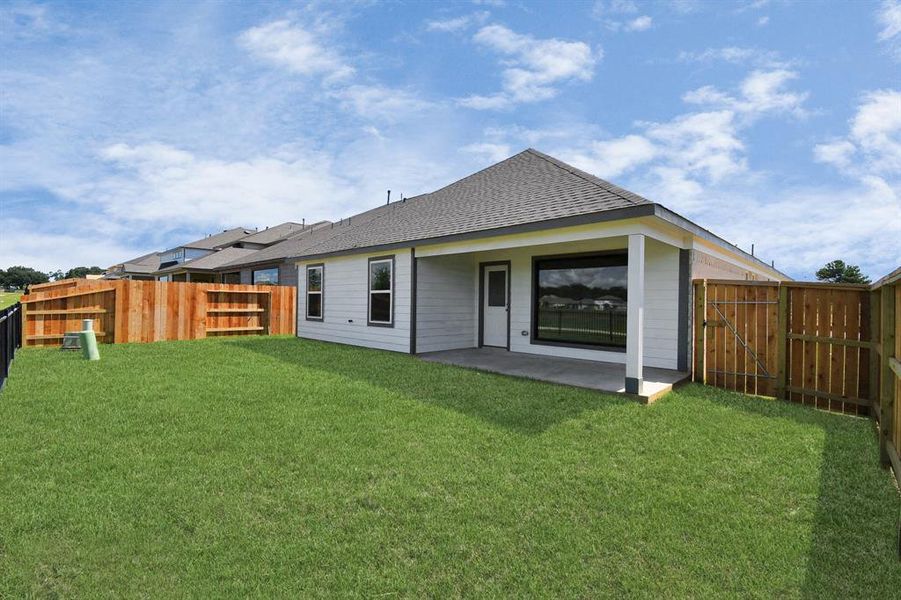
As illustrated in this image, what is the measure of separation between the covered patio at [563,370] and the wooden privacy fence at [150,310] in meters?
7.37

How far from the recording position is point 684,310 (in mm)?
7625

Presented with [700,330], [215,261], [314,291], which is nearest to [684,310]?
[700,330]

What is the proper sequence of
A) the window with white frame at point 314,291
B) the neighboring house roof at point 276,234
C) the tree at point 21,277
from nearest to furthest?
the window with white frame at point 314,291 → the neighboring house roof at point 276,234 → the tree at point 21,277

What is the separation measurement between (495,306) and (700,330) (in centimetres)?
478

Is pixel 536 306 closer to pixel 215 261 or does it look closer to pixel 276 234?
pixel 215 261

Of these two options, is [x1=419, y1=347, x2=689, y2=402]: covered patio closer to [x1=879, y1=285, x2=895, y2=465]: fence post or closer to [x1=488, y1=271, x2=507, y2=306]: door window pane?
[x1=488, y1=271, x2=507, y2=306]: door window pane

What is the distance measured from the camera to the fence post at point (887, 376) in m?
3.84

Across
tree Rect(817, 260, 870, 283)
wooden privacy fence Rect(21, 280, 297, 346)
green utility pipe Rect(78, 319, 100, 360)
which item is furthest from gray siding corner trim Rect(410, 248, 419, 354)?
tree Rect(817, 260, 870, 283)

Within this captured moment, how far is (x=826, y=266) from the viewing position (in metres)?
45.1

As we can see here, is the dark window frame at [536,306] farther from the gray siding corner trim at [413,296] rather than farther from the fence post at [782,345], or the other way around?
the gray siding corner trim at [413,296]

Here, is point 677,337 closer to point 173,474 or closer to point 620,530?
point 620,530

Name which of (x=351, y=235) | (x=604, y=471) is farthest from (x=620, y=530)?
(x=351, y=235)

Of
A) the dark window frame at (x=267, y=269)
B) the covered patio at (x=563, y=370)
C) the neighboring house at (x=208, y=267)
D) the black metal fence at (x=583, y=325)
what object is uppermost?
the neighboring house at (x=208, y=267)

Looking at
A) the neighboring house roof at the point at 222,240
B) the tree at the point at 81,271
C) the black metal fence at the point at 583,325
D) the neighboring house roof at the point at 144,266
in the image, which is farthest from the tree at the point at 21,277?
the black metal fence at the point at 583,325
